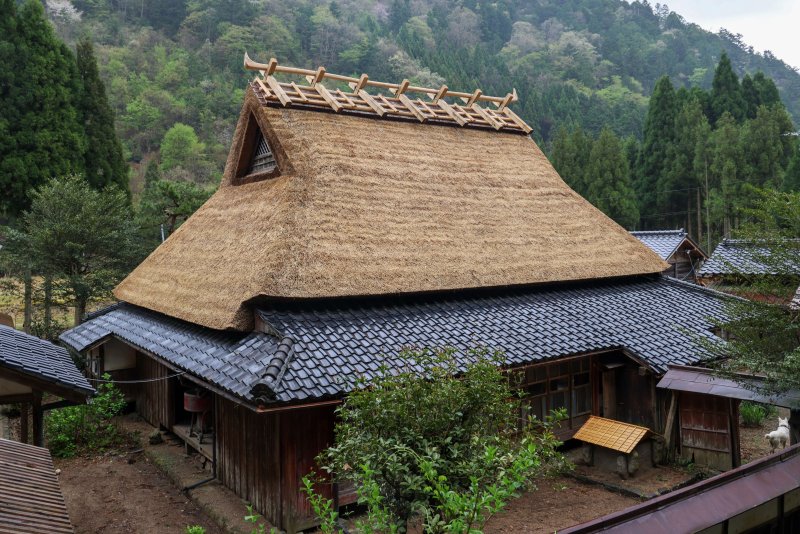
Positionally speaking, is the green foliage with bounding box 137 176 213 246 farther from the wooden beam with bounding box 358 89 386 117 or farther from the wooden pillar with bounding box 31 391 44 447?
the wooden pillar with bounding box 31 391 44 447

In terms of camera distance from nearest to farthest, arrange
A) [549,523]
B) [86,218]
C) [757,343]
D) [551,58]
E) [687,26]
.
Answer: [757,343]
[549,523]
[86,218]
[551,58]
[687,26]

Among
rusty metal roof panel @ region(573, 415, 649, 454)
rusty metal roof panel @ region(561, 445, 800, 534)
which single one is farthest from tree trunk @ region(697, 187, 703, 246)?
rusty metal roof panel @ region(561, 445, 800, 534)

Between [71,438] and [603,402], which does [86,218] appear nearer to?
[71,438]

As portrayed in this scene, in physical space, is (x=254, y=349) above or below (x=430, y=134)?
below

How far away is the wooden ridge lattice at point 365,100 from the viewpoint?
36.6ft

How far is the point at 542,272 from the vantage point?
11000 millimetres

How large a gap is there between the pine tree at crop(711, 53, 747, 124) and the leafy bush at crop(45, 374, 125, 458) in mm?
35006

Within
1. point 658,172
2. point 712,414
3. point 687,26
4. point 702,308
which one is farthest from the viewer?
point 687,26

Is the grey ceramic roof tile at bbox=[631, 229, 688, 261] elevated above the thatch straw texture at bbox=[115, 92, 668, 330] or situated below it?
below

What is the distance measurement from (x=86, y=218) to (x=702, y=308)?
14.2 meters

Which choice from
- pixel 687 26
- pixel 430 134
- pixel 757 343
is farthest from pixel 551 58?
pixel 757 343

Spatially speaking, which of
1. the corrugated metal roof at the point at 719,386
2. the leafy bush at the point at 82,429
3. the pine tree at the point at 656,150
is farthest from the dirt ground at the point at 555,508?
the pine tree at the point at 656,150

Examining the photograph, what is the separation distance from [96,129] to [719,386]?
1916 centimetres

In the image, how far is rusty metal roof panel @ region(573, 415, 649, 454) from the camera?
359 inches
